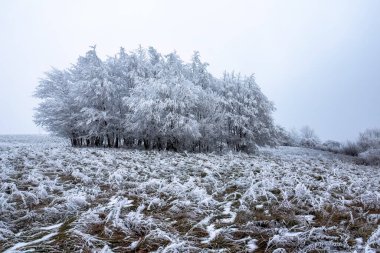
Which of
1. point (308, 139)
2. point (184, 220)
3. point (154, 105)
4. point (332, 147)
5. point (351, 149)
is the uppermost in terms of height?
point (154, 105)

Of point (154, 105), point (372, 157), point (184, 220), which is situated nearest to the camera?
point (184, 220)

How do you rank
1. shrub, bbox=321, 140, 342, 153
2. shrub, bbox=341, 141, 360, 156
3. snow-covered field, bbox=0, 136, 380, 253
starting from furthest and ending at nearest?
shrub, bbox=321, 140, 342, 153, shrub, bbox=341, 141, 360, 156, snow-covered field, bbox=0, 136, 380, 253

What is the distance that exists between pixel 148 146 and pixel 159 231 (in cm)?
2311

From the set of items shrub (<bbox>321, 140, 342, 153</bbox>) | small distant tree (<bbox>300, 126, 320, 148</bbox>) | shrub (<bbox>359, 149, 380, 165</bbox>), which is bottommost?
shrub (<bbox>359, 149, 380, 165</bbox>)

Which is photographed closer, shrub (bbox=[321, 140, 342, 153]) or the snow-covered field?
the snow-covered field

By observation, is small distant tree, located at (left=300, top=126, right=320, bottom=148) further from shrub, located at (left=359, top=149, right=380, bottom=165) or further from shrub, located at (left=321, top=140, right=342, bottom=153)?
shrub, located at (left=359, top=149, right=380, bottom=165)

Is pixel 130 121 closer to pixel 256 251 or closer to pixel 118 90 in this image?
pixel 118 90

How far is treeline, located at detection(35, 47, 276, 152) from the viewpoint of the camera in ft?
72.4

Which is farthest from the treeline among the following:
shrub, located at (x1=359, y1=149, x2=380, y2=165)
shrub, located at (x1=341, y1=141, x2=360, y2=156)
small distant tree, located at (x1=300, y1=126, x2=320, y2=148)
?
small distant tree, located at (x1=300, y1=126, x2=320, y2=148)

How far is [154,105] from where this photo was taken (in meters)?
21.9

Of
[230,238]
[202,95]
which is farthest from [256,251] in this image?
[202,95]

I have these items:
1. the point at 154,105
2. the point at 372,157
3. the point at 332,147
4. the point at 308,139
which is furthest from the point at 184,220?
the point at 308,139

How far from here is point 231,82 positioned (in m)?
29.5

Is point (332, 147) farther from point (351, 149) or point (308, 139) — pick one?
point (308, 139)
